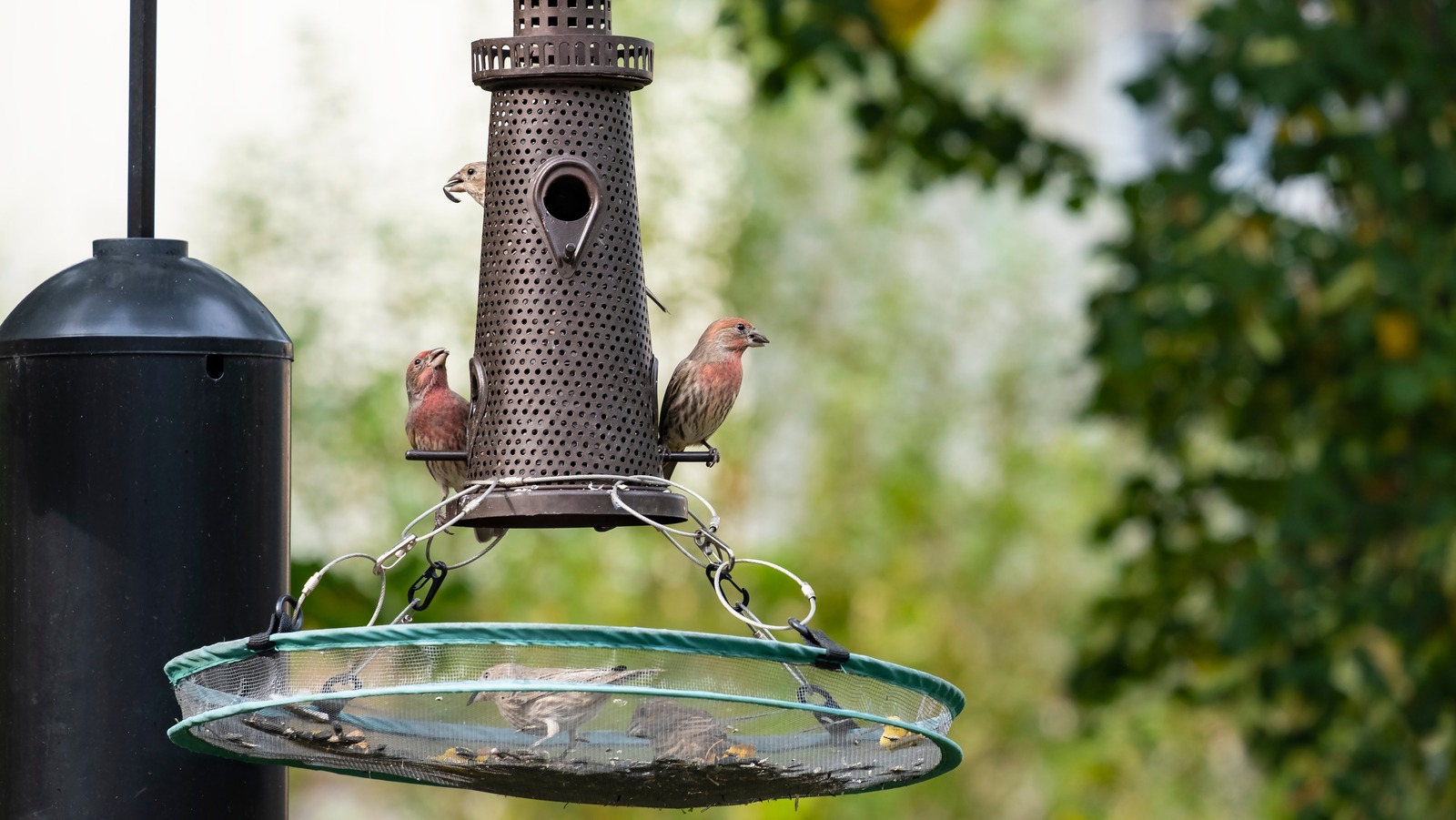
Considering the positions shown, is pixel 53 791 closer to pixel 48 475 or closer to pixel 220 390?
pixel 48 475

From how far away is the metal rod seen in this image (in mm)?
2686

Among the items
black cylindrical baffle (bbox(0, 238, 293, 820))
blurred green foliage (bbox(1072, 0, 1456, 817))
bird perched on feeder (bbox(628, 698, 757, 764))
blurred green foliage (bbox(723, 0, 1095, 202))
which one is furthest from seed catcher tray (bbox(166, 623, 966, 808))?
blurred green foliage (bbox(723, 0, 1095, 202))

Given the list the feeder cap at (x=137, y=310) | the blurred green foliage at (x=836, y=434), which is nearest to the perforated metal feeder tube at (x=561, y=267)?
the feeder cap at (x=137, y=310)

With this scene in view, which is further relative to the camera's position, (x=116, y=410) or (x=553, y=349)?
(x=553, y=349)

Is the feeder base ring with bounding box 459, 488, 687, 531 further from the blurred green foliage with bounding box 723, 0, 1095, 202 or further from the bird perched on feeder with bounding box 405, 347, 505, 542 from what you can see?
the blurred green foliage with bounding box 723, 0, 1095, 202

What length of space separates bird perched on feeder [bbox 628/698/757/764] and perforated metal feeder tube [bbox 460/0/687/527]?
756 mm

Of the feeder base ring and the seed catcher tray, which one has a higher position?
the feeder base ring

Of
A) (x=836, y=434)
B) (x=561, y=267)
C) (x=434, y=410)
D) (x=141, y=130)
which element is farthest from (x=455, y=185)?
(x=836, y=434)

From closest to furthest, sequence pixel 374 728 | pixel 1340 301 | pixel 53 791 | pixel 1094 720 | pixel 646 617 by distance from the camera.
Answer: pixel 374 728 < pixel 53 791 < pixel 1340 301 < pixel 1094 720 < pixel 646 617

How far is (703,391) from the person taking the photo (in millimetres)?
2941

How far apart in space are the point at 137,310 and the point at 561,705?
0.95 meters

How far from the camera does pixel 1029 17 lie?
53.2ft

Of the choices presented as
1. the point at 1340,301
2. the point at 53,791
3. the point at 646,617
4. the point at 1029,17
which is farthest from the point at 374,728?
the point at 1029,17

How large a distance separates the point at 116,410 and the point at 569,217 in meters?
0.82
